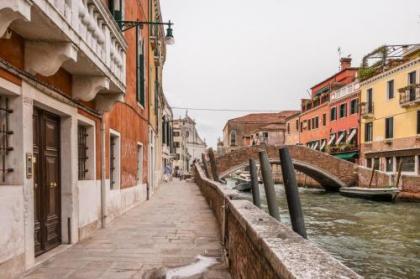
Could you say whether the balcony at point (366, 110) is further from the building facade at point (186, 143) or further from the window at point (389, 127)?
the building facade at point (186, 143)

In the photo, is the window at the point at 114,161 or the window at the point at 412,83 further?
the window at the point at 412,83

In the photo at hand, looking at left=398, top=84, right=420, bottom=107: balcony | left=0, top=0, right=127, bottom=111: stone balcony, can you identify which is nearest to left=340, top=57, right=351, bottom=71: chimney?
left=398, top=84, right=420, bottom=107: balcony

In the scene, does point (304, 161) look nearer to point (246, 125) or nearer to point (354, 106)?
point (354, 106)

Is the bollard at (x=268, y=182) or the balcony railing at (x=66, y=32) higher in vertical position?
the balcony railing at (x=66, y=32)

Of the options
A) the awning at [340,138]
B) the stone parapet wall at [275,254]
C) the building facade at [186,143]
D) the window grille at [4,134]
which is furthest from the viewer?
the building facade at [186,143]

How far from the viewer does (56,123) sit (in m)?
5.79

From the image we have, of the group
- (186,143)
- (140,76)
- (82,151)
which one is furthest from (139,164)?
(186,143)

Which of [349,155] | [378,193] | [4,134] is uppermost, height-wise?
[4,134]

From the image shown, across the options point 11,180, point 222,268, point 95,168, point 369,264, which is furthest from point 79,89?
point 369,264

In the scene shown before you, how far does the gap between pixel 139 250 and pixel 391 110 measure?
2269cm

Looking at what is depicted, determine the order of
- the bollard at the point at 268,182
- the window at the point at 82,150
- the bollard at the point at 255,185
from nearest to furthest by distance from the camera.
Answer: the bollard at the point at 268,182 → the bollard at the point at 255,185 → the window at the point at 82,150

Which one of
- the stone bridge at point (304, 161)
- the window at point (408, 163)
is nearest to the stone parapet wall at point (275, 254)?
the window at point (408, 163)

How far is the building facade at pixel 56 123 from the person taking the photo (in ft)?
13.0

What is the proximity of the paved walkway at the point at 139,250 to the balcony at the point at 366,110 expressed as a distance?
2103 centimetres
